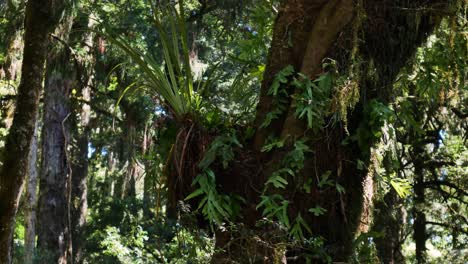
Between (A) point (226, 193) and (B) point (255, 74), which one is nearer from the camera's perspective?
(A) point (226, 193)

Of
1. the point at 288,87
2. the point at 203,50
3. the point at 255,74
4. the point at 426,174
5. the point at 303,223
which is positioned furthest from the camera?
the point at 203,50

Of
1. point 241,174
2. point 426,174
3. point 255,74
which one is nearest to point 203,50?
point 426,174

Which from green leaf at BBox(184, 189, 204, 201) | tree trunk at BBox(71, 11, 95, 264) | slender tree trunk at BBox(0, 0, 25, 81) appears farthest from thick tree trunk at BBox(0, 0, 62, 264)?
tree trunk at BBox(71, 11, 95, 264)

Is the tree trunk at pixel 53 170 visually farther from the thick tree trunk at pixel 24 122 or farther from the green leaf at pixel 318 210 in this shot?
the green leaf at pixel 318 210

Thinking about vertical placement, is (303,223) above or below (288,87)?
below

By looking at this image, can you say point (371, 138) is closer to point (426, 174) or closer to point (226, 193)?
point (226, 193)

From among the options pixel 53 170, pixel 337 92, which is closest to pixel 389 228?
pixel 53 170

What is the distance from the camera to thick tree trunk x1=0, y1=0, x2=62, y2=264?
421 cm

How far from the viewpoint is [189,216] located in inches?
158

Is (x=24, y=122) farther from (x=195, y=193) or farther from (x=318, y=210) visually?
(x=318, y=210)

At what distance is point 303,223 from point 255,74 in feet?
5.62

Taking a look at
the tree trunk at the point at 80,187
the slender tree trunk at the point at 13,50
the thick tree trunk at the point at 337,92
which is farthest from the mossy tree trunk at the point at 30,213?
the tree trunk at the point at 80,187

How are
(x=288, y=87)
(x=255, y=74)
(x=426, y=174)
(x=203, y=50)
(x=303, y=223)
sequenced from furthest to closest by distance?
(x=203, y=50), (x=426, y=174), (x=255, y=74), (x=288, y=87), (x=303, y=223)

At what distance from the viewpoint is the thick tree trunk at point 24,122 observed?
421 centimetres
